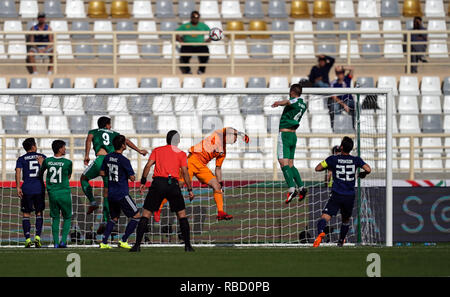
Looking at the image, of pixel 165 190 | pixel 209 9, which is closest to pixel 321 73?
pixel 209 9

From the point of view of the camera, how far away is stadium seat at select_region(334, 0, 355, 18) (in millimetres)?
25656

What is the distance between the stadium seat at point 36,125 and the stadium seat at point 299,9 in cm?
803

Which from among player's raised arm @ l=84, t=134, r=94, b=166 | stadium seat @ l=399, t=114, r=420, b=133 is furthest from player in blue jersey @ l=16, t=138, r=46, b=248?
stadium seat @ l=399, t=114, r=420, b=133

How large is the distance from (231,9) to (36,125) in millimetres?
6999

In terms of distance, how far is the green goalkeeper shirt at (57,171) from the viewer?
15.1 metres

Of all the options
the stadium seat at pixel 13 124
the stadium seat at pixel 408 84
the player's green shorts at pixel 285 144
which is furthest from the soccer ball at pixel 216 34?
the stadium seat at pixel 408 84

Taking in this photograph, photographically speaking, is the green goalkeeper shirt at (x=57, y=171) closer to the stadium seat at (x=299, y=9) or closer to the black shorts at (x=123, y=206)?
the black shorts at (x=123, y=206)

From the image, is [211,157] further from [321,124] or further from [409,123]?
[409,123]

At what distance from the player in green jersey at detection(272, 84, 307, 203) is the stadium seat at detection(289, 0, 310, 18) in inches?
417

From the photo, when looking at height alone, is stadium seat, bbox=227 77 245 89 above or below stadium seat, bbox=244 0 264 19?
below

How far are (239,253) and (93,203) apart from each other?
3.27 meters

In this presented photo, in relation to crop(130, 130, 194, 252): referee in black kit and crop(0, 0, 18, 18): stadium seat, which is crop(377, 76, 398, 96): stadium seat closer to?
crop(0, 0, 18, 18): stadium seat

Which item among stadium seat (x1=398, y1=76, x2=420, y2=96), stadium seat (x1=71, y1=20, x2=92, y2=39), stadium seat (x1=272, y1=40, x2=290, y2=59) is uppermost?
stadium seat (x1=71, y1=20, x2=92, y2=39)

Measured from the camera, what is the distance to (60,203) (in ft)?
49.8
